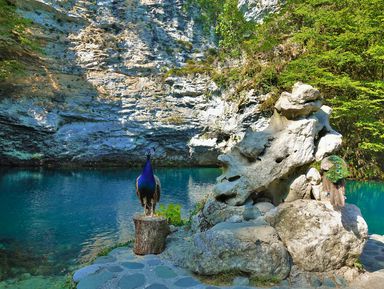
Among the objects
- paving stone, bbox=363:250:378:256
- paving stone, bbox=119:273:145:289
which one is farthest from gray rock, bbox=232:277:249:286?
paving stone, bbox=363:250:378:256

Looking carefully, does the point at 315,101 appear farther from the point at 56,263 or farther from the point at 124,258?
the point at 56,263

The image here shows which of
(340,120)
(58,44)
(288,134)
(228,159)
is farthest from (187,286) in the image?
(58,44)

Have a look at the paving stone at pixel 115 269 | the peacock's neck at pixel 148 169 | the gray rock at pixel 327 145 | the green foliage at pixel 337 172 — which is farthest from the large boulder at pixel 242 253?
the gray rock at pixel 327 145

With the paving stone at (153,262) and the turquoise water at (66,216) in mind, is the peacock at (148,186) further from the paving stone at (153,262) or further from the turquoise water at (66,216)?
the turquoise water at (66,216)

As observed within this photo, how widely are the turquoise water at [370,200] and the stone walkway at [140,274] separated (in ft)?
17.6

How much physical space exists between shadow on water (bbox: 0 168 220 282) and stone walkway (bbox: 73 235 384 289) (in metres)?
1.74

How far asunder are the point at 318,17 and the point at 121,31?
17.8 m

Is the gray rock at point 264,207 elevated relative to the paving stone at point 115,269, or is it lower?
elevated

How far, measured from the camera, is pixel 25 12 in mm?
26719

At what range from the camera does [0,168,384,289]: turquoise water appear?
7566mm

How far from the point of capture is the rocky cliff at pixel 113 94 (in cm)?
2652

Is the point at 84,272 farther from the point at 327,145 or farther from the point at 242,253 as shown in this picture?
the point at 327,145

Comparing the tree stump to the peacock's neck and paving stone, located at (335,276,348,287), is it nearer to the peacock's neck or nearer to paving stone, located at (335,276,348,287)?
the peacock's neck

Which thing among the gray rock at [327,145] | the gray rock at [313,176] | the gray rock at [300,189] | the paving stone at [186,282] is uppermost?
the gray rock at [327,145]
